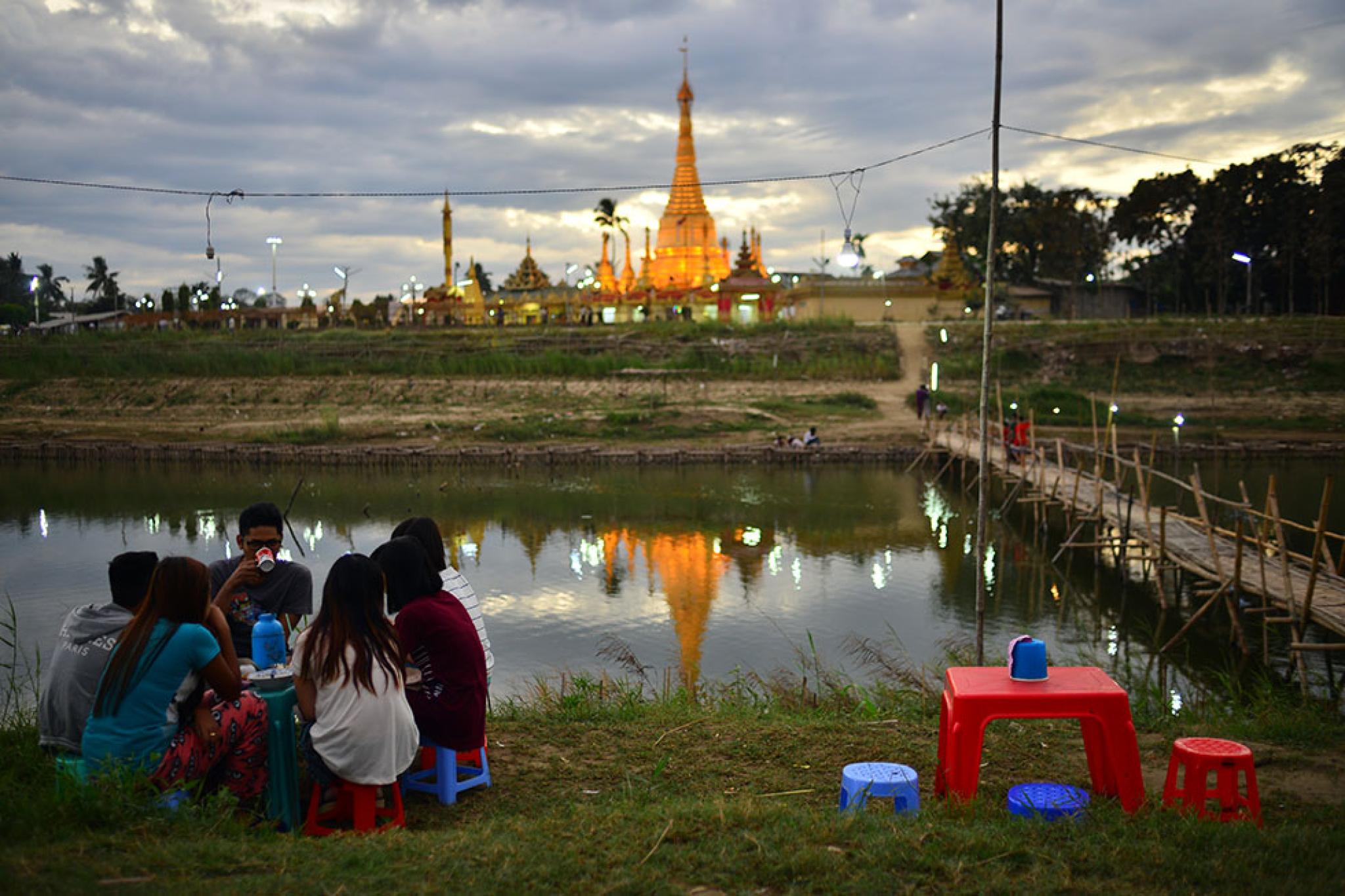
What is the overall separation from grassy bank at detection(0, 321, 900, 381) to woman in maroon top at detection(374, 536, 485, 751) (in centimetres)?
3043

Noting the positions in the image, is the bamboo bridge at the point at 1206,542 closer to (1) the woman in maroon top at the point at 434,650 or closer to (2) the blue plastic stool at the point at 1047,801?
(2) the blue plastic stool at the point at 1047,801

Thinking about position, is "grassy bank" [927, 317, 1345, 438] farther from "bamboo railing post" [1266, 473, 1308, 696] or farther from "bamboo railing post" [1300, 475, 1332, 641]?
"bamboo railing post" [1300, 475, 1332, 641]

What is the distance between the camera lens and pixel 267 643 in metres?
5.27

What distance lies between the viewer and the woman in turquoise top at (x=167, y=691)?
177 inches

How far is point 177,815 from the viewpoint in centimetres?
432

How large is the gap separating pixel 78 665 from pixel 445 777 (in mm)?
1662

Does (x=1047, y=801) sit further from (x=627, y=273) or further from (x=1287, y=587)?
(x=627, y=273)

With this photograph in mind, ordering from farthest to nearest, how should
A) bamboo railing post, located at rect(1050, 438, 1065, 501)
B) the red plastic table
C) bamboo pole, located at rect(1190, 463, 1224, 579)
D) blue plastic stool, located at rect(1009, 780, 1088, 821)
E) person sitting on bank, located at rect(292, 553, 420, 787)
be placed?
bamboo railing post, located at rect(1050, 438, 1065, 501) → bamboo pole, located at rect(1190, 463, 1224, 579) → the red plastic table → blue plastic stool, located at rect(1009, 780, 1088, 821) → person sitting on bank, located at rect(292, 553, 420, 787)

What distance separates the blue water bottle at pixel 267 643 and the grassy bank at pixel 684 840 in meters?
0.85

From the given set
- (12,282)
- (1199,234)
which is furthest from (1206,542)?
(12,282)

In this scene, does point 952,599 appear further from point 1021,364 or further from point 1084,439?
point 1021,364

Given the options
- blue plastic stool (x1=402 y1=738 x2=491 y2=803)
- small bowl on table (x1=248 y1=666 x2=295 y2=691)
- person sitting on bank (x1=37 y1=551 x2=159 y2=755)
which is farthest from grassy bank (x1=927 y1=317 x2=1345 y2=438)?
person sitting on bank (x1=37 y1=551 x2=159 y2=755)

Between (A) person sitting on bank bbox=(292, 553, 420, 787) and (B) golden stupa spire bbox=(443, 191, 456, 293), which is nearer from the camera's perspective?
(A) person sitting on bank bbox=(292, 553, 420, 787)

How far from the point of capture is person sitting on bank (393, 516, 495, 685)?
208 inches
